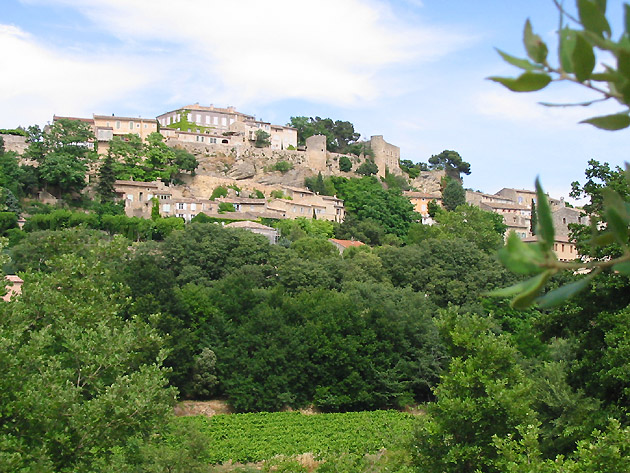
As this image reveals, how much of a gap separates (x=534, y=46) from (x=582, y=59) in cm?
11

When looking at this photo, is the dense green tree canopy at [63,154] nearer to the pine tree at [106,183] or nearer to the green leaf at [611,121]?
the pine tree at [106,183]

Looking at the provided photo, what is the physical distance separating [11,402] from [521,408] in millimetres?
9601

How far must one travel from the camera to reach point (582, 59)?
141 centimetres

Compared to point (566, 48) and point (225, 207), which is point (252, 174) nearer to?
point (225, 207)

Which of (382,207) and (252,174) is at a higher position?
(252,174)

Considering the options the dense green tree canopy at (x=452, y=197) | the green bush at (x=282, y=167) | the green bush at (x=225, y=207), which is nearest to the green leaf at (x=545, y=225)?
the green bush at (x=225, y=207)

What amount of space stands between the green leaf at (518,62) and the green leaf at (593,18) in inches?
4.8

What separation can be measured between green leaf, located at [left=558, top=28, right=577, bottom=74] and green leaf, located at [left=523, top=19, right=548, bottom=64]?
4 centimetres

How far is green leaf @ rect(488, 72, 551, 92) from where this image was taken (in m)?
1.43

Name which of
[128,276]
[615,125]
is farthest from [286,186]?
[615,125]

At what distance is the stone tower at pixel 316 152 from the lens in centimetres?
8594

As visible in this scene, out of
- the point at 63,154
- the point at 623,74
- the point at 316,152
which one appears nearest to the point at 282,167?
the point at 316,152

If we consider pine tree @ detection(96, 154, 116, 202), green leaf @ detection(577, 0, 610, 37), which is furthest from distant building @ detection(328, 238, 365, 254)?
green leaf @ detection(577, 0, 610, 37)

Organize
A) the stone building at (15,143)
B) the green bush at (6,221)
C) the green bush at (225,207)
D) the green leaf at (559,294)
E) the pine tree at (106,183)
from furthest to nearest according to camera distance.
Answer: the stone building at (15,143)
the green bush at (225,207)
the pine tree at (106,183)
the green bush at (6,221)
the green leaf at (559,294)
